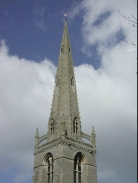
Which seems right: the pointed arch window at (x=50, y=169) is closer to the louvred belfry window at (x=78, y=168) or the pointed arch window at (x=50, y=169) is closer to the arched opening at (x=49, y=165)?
the arched opening at (x=49, y=165)

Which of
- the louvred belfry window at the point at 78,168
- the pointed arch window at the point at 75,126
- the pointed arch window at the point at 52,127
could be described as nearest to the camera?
the louvred belfry window at the point at 78,168

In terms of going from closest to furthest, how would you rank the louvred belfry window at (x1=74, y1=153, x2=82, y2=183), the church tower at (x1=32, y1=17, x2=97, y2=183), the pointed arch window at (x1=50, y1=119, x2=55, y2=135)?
the church tower at (x1=32, y1=17, x2=97, y2=183) → the louvred belfry window at (x1=74, y1=153, x2=82, y2=183) → the pointed arch window at (x1=50, y1=119, x2=55, y2=135)

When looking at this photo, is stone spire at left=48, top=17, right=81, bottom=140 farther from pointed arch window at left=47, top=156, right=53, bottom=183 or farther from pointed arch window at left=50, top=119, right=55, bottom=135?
pointed arch window at left=47, top=156, right=53, bottom=183

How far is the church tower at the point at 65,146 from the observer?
39.8 metres

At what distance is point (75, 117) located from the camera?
1779 inches

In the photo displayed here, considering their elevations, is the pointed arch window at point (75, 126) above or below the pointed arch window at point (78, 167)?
above

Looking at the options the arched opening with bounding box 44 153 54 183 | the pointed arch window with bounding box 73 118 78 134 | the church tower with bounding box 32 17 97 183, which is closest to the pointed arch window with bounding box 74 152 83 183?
the church tower with bounding box 32 17 97 183

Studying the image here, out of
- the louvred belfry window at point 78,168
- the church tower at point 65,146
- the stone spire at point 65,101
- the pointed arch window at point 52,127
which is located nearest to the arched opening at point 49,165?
the church tower at point 65,146

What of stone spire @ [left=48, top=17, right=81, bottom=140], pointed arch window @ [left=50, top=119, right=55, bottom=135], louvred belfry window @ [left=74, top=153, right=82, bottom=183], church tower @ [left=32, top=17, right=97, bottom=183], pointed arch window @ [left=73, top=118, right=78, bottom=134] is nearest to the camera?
church tower @ [left=32, top=17, right=97, bottom=183]

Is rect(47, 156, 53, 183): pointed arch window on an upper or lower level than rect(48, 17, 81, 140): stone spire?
lower

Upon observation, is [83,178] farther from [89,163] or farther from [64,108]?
[64,108]

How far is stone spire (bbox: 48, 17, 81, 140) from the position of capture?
43928 mm

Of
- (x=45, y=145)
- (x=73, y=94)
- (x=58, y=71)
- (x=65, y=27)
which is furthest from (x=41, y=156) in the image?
(x=65, y=27)

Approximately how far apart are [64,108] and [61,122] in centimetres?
299
